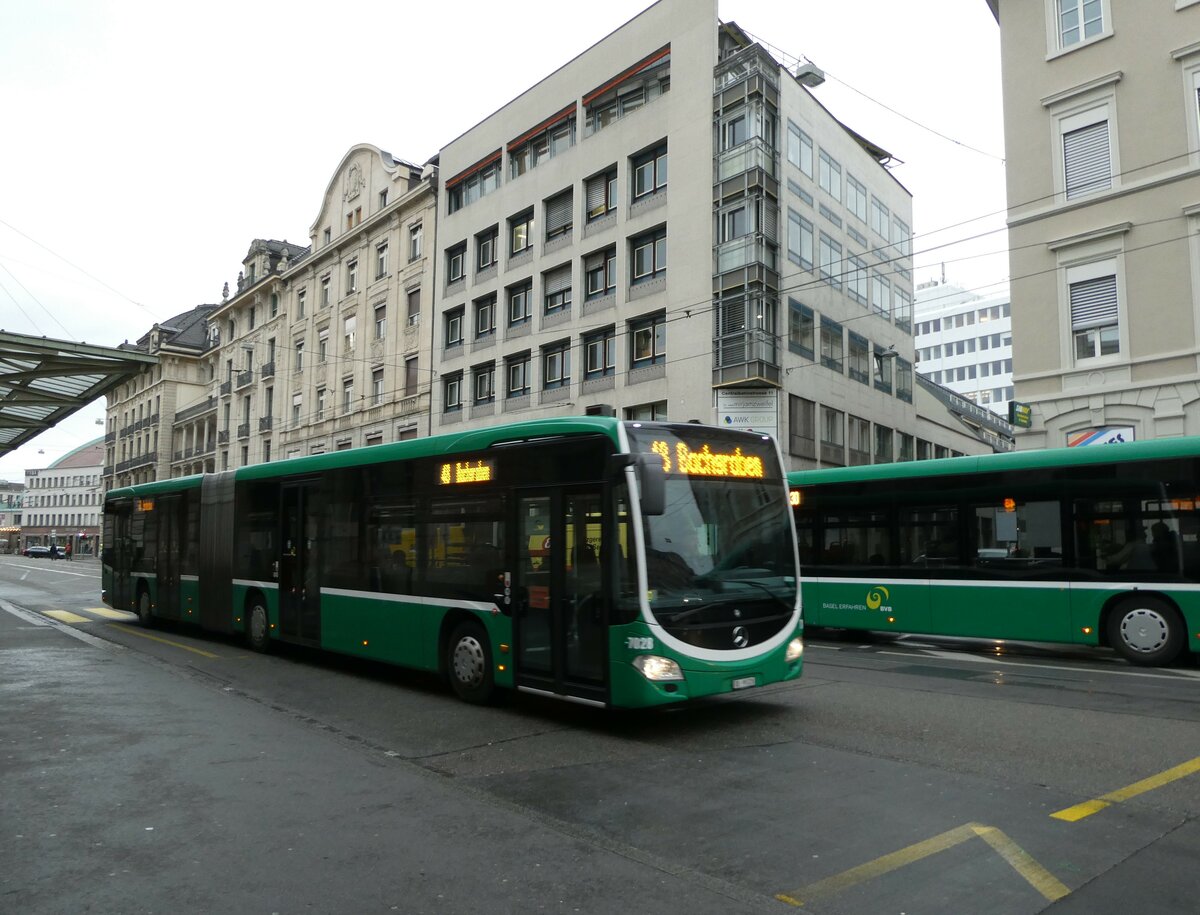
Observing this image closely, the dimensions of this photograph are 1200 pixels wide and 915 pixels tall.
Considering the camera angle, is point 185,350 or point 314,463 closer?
point 314,463

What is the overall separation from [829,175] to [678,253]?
7.67m

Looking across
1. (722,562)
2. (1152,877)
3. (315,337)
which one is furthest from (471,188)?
(1152,877)

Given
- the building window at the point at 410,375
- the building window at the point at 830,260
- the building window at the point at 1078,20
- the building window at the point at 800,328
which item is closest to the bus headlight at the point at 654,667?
the building window at the point at 1078,20

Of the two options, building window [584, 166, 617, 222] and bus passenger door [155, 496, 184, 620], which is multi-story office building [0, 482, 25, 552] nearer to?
building window [584, 166, 617, 222]

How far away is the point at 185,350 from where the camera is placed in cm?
6669

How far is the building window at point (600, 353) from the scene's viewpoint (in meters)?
31.4

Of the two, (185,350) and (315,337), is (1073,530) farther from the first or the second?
(185,350)

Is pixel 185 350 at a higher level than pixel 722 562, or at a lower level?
higher

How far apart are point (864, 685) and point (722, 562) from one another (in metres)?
3.33

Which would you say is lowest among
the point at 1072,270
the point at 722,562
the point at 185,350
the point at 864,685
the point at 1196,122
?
the point at 864,685

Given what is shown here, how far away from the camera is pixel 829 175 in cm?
3316

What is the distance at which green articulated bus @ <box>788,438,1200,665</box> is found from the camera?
11930mm

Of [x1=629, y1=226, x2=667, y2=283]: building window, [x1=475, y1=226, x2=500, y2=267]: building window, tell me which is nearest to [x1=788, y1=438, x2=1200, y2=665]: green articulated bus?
[x1=629, y1=226, x2=667, y2=283]: building window

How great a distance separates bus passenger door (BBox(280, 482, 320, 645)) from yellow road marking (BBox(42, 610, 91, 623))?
344 inches
